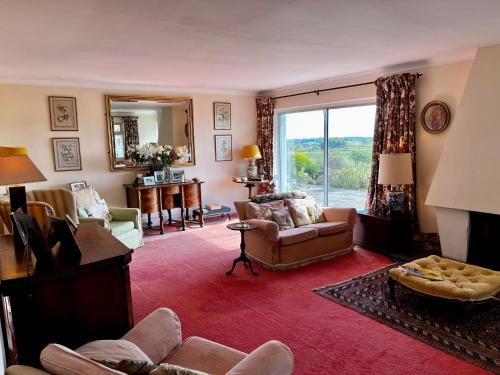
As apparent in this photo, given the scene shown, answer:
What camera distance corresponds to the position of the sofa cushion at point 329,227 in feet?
15.1

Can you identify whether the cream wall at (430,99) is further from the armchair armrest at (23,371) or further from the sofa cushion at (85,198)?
the armchair armrest at (23,371)

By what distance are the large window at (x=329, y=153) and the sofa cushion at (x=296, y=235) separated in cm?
184

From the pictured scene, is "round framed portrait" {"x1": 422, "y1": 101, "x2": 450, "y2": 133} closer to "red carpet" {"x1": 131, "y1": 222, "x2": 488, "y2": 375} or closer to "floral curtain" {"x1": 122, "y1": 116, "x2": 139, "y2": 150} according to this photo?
"red carpet" {"x1": 131, "y1": 222, "x2": 488, "y2": 375}

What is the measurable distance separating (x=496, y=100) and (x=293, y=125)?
12.6 feet

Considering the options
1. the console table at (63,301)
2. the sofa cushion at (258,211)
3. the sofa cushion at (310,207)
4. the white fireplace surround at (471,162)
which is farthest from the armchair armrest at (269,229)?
the console table at (63,301)

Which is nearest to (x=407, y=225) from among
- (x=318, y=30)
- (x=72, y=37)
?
(x=318, y=30)

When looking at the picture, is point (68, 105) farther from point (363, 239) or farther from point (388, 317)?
point (388, 317)

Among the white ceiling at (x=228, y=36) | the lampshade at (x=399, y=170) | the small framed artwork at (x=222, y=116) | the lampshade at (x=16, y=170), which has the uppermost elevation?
the white ceiling at (x=228, y=36)

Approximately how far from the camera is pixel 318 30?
318 centimetres

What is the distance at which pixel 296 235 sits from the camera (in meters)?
4.36

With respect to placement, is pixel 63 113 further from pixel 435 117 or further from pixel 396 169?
pixel 435 117

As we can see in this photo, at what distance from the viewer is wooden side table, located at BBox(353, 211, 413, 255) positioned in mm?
4680

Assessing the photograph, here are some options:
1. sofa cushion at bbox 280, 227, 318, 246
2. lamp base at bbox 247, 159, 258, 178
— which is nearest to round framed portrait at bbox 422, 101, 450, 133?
sofa cushion at bbox 280, 227, 318, 246

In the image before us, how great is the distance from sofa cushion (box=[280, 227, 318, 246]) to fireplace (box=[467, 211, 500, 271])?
1734 millimetres
